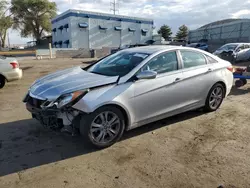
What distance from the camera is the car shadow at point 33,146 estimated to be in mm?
3500

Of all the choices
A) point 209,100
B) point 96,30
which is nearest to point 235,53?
point 209,100

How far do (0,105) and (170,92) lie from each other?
466 centimetres

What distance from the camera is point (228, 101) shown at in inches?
261

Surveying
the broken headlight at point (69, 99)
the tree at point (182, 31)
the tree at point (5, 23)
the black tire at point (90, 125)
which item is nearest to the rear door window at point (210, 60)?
the black tire at point (90, 125)

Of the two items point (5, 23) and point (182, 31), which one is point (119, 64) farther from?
point (182, 31)

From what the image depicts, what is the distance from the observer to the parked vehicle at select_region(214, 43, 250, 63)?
17.3 meters

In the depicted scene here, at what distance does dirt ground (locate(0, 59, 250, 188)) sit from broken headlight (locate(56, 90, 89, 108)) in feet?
2.65

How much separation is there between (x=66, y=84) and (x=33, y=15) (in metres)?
54.2

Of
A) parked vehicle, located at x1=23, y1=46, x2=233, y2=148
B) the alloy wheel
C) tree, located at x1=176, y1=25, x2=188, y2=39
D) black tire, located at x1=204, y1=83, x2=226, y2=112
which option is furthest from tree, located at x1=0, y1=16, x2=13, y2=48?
the alloy wheel

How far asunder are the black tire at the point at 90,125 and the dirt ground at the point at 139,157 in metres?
0.12

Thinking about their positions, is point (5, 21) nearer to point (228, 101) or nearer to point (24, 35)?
point (24, 35)

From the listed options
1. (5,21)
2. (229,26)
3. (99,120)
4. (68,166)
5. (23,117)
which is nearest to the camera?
(68,166)

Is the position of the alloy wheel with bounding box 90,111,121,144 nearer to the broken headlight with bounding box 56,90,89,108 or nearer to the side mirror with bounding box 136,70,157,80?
the broken headlight with bounding box 56,90,89,108

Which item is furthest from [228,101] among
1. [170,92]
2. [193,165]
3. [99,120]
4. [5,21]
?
[5,21]
